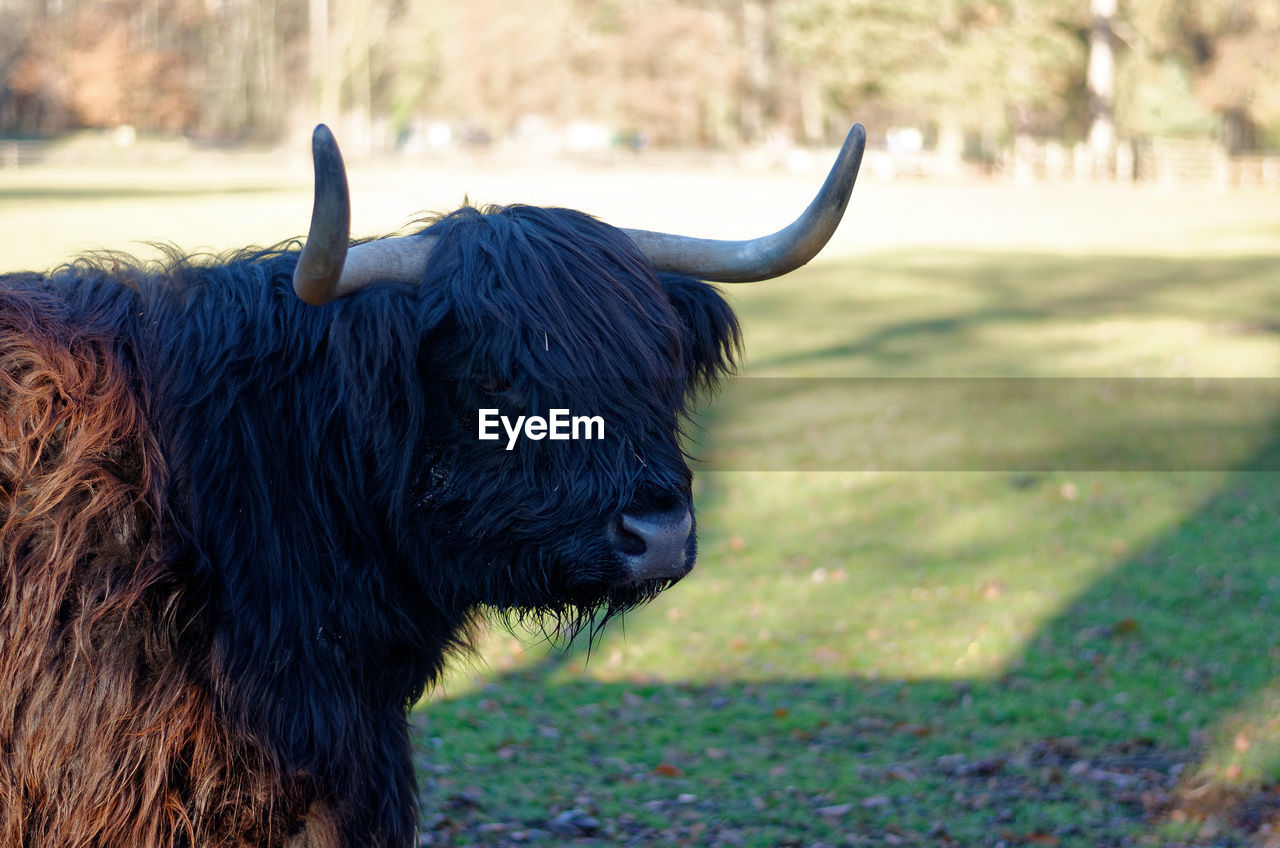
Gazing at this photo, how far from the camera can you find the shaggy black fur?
2920 mm

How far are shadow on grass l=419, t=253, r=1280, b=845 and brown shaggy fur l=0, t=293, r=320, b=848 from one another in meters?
2.17

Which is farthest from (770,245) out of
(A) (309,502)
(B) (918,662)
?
(B) (918,662)

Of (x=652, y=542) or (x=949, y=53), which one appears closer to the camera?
(x=652, y=542)

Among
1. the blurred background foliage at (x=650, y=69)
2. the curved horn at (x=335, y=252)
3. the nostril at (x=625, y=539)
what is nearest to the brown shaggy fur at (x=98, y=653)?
the curved horn at (x=335, y=252)

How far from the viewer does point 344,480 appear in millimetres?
3174

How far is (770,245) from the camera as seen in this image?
3.48 m

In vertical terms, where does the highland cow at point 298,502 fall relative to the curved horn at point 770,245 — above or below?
below

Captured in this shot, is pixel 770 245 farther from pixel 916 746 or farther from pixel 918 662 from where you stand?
pixel 918 662

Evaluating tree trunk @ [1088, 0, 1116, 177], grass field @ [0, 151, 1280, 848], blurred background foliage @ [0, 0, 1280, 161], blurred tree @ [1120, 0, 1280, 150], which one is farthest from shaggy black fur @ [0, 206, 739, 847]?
blurred tree @ [1120, 0, 1280, 150]

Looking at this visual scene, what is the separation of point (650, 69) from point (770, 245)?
278ft

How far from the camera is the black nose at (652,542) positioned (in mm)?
3020

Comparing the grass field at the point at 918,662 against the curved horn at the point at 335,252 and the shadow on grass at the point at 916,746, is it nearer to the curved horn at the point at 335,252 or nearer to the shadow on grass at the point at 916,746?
the shadow on grass at the point at 916,746

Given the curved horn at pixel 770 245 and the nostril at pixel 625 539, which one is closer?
the nostril at pixel 625 539

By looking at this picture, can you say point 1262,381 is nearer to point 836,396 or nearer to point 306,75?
point 836,396
